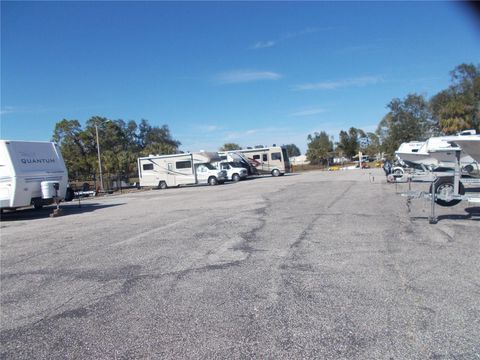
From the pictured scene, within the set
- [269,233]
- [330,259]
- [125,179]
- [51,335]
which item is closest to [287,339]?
[51,335]

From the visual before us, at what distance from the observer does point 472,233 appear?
25.3ft

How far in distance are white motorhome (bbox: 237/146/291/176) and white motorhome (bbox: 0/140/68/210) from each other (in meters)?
24.8

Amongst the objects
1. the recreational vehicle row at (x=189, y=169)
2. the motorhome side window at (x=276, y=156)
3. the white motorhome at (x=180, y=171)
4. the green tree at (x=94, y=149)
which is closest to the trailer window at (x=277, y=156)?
the motorhome side window at (x=276, y=156)

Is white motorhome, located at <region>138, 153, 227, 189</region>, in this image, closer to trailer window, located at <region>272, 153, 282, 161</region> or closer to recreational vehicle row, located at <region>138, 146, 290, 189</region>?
recreational vehicle row, located at <region>138, 146, 290, 189</region>

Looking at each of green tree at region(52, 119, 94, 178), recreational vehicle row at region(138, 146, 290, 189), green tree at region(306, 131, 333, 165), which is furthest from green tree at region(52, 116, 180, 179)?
green tree at region(306, 131, 333, 165)

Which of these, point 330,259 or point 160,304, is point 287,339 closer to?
point 160,304

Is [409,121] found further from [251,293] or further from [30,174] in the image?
[251,293]

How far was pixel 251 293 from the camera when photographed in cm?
486

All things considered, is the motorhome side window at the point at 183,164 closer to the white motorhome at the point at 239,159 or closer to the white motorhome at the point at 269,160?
the white motorhome at the point at 239,159

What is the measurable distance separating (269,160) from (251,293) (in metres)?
35.7

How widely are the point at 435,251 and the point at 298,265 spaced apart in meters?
2.23

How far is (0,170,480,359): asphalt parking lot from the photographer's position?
3.63 metres

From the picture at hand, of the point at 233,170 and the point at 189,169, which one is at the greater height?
the point at 189,169

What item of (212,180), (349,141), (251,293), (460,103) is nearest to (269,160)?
(212,180)
